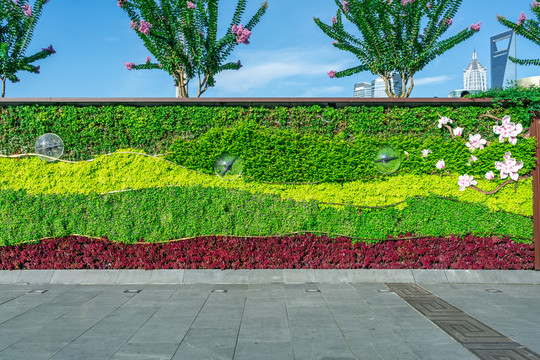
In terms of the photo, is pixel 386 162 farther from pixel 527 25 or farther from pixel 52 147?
pixel 527 25

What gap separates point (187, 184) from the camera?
816cm

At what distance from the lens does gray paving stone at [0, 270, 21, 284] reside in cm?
786

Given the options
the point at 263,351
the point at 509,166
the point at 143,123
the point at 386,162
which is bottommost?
the point at 263,351

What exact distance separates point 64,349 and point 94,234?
13.4 ft

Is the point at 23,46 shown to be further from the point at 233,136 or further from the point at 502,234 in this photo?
the point at 502,234

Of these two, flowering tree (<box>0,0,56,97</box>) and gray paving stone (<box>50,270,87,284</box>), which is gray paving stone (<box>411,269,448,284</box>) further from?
Result: flowering tree (<box>0,0,56,97</box>)

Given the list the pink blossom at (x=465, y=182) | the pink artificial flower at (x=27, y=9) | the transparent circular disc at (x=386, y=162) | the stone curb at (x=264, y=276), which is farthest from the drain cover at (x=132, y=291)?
the pink artificial flower at (x=27, y=9)

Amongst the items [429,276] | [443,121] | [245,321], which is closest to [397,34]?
[443,121]

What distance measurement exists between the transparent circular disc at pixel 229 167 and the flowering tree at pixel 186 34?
16.3 feet

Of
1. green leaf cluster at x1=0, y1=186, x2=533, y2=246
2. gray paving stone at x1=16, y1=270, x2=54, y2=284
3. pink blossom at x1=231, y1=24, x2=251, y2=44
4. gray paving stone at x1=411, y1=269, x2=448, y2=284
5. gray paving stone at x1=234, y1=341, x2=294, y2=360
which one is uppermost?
pink blossom at x1=231, y1=24, x2=251, y2=44

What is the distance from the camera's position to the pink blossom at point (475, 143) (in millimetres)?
8336

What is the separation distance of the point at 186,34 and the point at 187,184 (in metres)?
5.73

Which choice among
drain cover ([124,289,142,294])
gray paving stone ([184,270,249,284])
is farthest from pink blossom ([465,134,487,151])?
drain cover ([124,289,142,294])

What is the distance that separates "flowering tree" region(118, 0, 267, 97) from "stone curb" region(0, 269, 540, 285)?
6.39 m
